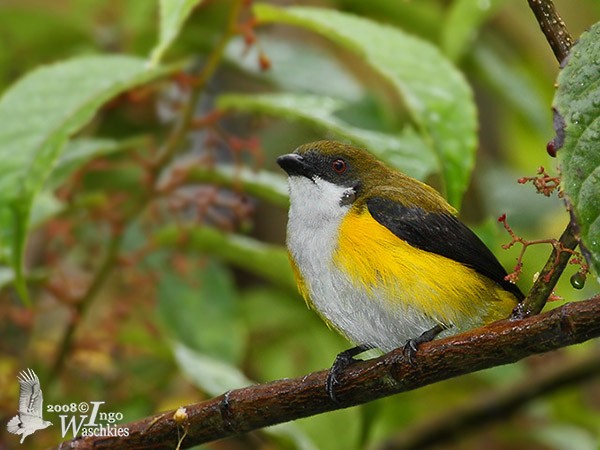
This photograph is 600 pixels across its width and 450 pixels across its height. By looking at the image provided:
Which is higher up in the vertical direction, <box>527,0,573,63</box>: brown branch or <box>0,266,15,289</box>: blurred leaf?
<box>0,266,15,289</box>: blurred leaf

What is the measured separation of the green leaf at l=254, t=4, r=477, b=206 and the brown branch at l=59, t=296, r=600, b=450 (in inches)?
19.6

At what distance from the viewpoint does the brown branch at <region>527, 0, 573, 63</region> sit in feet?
4.69

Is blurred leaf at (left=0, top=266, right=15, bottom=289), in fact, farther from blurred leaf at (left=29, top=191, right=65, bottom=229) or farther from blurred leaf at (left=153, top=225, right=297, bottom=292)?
blurred leaf at (left=153, top=225, right=297, bottom=292)

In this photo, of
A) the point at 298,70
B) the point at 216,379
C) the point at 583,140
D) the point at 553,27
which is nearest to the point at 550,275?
the point at 583,140

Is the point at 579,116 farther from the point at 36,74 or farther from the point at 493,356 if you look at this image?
the point at 36,74

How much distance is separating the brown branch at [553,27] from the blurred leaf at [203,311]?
210 cm

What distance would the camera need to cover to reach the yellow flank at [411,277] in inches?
89.7

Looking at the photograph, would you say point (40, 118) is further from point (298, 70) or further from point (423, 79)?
point (298, 70)

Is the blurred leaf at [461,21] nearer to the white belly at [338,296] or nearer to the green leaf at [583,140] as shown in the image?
the white belly at [338,296]

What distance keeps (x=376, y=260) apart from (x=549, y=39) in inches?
36.8

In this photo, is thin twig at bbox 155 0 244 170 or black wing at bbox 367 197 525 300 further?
thin twig at bbox 155 0 244 170

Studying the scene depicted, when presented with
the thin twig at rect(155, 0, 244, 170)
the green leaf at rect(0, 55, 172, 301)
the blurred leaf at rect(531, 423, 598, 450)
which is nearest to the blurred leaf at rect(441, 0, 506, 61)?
the thin twig at rect(155, 0, 244, 170)

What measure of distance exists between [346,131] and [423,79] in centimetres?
25

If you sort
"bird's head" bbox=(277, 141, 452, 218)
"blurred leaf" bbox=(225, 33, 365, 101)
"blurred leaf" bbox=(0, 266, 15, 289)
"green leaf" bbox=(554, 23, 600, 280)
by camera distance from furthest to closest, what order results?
"blurred leaf" bbox=(225, 33, 365, 101) < "blurred leaf" bbox=(0, 266, 15, 289) < "bird's head" bbox=(277, 141, 452, 218) < "green leaf" bbox=(554, 23, 600, 280)
